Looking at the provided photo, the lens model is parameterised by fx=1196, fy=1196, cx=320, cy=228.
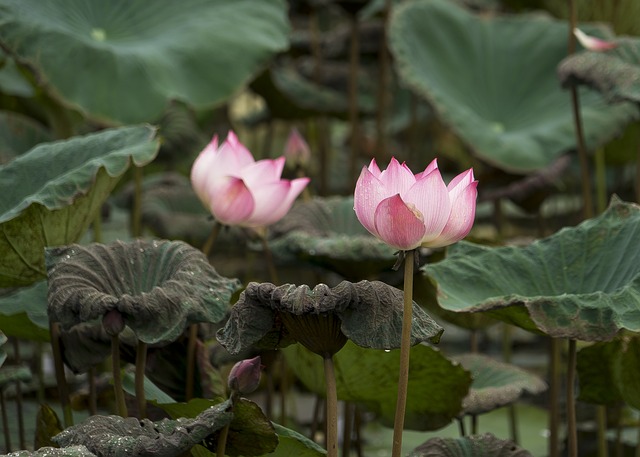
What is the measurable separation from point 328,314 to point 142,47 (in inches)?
52.4

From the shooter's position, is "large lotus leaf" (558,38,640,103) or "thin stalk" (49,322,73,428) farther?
"large lotus leaf" (558,38,640,103)

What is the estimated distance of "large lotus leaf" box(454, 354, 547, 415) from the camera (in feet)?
5.87

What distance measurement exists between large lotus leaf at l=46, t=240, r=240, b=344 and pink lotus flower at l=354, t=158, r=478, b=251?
0.83 feet

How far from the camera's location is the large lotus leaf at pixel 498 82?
274cm

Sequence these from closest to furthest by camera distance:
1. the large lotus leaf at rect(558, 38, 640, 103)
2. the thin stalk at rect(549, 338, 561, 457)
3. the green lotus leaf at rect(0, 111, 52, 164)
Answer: the thin stalk at rect(549, 338, 561, 457) < the large lotus leaf at rect(558, 38, 640, 103) < the green lotus leaf at rect(0, 111, 52, 164)

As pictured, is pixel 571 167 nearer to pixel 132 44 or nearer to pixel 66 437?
pixel 132 44

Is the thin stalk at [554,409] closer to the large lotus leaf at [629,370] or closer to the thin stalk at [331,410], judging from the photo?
the large lotus leaf at [629,370]

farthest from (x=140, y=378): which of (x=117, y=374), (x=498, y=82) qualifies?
(x=498, y=82)

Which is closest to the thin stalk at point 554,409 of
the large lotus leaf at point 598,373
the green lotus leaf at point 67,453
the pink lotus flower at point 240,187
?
the large lotus leaf at point 598,373

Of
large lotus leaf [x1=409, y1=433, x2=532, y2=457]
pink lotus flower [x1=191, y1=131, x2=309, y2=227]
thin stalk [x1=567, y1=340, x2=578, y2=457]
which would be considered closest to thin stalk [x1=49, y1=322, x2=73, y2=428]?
pink lotus flower [x1=191, y1=131, x2=309, y2=227]

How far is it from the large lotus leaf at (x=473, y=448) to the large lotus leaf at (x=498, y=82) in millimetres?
1255

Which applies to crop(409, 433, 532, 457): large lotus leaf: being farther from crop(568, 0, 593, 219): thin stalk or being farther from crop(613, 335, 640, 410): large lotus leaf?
crop(568, 0, 593, 219): thin stalk

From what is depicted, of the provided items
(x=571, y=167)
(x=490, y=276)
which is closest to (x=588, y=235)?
(x=490, y=276)

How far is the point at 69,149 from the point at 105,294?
47 cm
